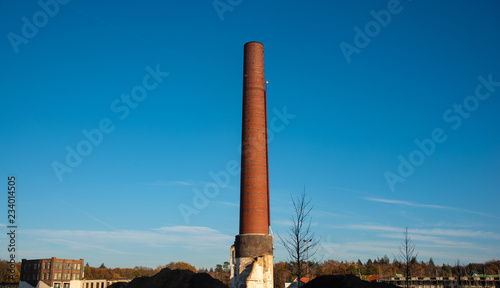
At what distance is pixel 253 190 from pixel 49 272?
159ft

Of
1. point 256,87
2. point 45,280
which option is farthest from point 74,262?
point 256,87

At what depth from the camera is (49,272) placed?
216 feet

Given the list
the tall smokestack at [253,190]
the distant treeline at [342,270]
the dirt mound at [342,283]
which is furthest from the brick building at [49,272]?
the dirt mound at [342,283]

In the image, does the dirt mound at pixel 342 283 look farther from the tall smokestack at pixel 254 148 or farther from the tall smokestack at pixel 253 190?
the tall smokestack at pixel 254 148

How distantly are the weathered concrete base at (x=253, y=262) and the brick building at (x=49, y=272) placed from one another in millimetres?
45362

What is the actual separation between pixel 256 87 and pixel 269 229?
41.3ft

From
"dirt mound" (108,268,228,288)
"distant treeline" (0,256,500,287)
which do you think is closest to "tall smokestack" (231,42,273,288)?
"dirt mound" (108,268,228,288)

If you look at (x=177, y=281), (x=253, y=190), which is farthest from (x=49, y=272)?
(x=177, y=281)

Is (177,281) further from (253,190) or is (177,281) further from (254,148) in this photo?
(254,148)

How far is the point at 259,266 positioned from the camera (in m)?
31.9

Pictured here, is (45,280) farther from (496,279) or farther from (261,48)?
(496,279)

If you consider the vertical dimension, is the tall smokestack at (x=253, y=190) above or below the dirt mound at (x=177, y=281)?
above

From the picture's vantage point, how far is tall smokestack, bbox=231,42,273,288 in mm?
32312

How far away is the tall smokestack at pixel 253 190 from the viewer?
106ft
